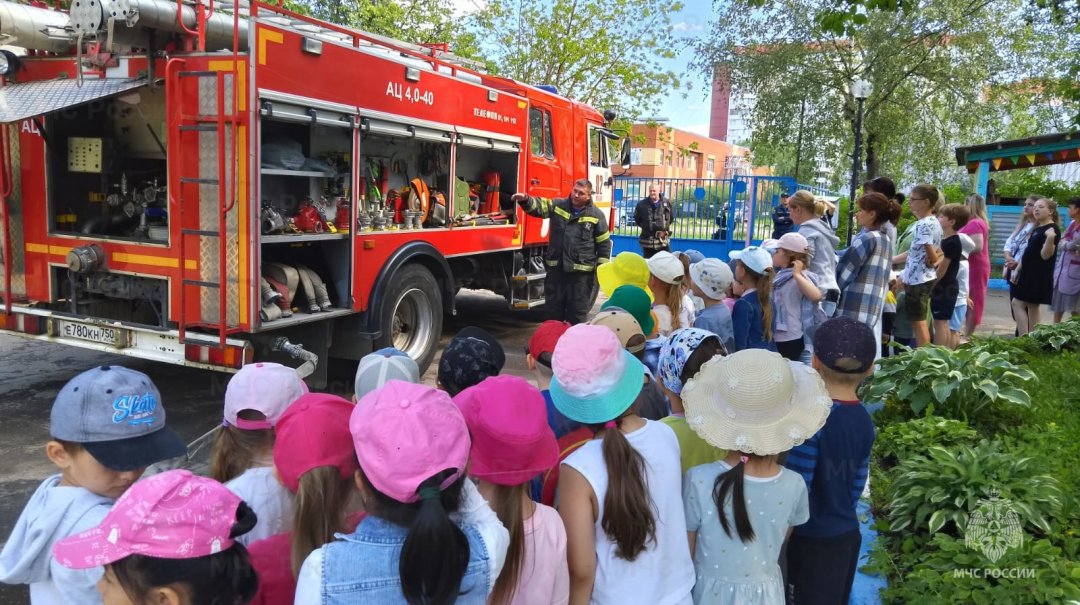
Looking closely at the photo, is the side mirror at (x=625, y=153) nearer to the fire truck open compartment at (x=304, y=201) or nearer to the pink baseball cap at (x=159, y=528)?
the fire truck open compartment at (x=304, y=201)

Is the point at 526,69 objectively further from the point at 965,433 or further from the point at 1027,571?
the point at 1027,571

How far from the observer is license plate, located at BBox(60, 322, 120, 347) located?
545 centimetres

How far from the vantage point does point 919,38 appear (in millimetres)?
18234

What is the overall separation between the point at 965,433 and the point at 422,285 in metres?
4.49

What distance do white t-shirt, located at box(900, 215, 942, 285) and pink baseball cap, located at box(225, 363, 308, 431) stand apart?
586 cm

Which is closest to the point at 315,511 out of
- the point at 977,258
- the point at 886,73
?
the point at 977,258

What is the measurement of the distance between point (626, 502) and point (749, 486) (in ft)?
1.46

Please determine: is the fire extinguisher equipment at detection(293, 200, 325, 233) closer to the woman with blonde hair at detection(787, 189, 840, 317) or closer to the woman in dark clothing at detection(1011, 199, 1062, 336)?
the woman with blonde hair at detection(787, 189, 840, 317)

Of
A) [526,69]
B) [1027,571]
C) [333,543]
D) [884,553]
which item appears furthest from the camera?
[526,69]

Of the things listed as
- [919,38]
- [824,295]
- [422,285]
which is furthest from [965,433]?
[919,38]

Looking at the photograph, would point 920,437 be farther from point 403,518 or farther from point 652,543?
point 403,518

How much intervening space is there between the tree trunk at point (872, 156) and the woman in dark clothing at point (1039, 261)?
12.9 meters

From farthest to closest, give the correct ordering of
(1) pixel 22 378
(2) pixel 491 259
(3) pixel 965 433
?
(2) pixel 491 259 < (1) pixel 22 378 < (3) pixel 965 433

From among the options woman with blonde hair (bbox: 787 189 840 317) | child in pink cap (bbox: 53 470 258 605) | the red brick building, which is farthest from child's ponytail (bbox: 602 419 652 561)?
the red brick building
